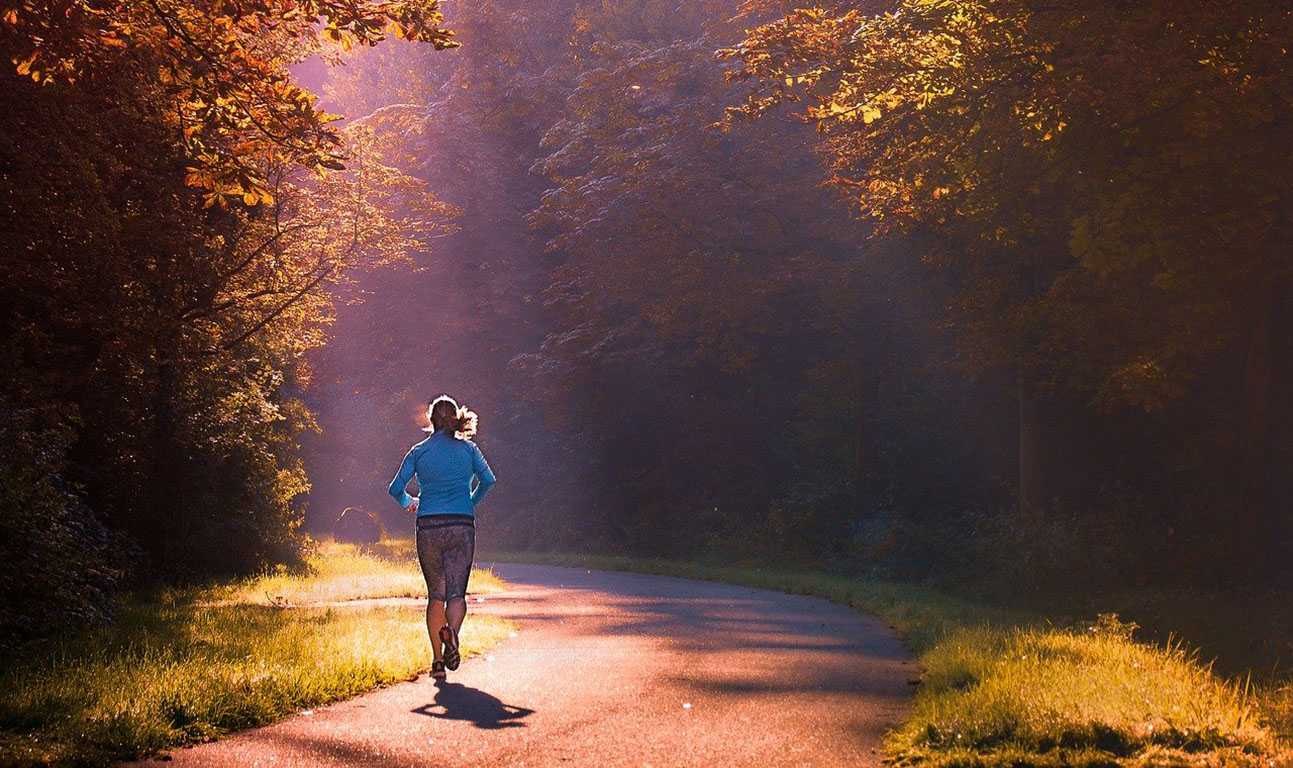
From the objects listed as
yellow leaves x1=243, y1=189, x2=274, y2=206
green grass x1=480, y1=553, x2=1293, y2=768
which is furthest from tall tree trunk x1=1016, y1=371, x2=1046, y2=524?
yellow leaves x1=243, y1=189, x2=274, y2=206

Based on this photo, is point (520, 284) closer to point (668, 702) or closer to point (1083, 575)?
point (1083, 575)

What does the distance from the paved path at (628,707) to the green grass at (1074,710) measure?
1.23 ft

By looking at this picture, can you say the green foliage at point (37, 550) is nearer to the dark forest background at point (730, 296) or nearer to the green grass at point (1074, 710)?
the dark forest background at point (730, 296)

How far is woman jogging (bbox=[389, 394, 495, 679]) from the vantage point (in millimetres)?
10141

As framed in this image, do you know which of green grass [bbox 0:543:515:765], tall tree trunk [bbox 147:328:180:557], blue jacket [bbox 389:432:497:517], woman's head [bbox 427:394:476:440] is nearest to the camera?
green grass [bbox 0:543:515:765]

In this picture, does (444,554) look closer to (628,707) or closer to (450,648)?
(450,648)

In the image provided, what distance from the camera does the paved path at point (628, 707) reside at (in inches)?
Result: 272

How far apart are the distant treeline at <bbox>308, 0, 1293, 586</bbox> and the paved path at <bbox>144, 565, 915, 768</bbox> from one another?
642cm

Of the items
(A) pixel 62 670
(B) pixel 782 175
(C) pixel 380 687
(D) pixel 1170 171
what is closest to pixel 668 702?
(C) pixel 380 687

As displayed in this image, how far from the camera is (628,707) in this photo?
27.9ft

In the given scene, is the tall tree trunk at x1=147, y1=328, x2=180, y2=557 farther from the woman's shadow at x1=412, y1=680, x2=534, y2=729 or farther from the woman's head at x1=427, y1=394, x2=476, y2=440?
the woman's shadow at x1=412, y1=680, x2=534, y2=729

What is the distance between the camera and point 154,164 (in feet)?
50.0

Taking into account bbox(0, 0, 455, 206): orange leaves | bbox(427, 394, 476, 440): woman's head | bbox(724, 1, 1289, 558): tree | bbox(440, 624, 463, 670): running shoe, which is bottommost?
bbox(440, 624, 463, 670): running shoe

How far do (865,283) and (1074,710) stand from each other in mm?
20987
